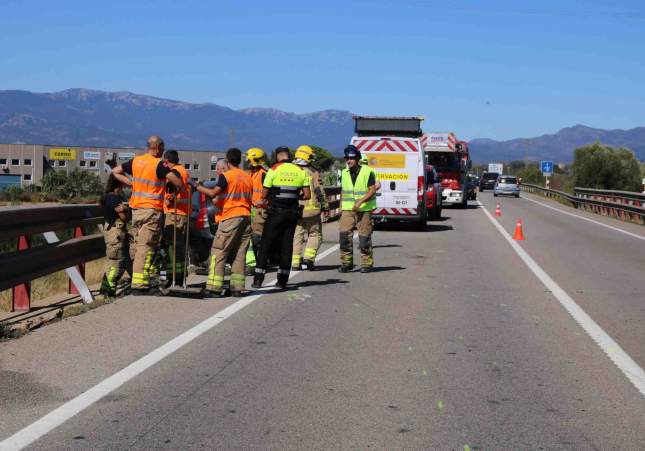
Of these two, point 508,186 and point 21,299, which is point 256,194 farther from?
point 508,186

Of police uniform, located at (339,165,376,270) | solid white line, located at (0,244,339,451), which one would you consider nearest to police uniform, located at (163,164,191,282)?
solid white line, located at (0,244,339,451)

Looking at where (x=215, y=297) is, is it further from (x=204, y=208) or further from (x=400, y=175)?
(x=400, y=175)

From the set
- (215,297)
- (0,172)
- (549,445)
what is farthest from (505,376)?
(0,172)

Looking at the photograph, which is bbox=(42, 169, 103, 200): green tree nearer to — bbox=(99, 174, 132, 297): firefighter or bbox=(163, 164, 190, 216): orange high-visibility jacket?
bbox=(163, 164, 190, 216): orange high-visibility jacket

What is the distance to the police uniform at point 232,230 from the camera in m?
11.0

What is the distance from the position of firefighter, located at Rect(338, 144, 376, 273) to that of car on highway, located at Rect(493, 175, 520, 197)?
5195cm

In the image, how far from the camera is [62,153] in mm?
177875

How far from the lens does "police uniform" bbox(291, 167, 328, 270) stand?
14445 mm

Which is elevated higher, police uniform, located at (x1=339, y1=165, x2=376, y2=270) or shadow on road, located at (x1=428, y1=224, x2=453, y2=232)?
police uniform, located at (x1=339, y1=165, x2=376, y2=270)

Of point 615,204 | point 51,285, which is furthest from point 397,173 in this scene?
point 615,204

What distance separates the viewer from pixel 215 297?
Result: 36.4 feet

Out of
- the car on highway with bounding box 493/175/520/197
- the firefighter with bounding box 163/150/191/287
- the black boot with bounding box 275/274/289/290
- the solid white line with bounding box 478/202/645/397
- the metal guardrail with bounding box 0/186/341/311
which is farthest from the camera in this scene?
the car on highway with bounding box 493/175/520/197

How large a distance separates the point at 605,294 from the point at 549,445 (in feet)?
24.2

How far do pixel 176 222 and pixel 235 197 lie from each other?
987mm
